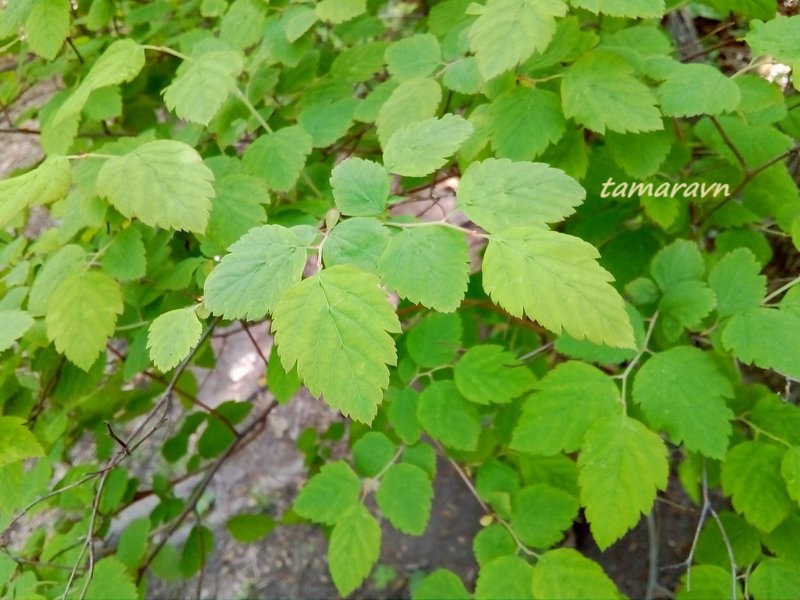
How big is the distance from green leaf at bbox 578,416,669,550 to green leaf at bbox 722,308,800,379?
0.73 ft

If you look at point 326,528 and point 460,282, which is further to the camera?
point 326,528

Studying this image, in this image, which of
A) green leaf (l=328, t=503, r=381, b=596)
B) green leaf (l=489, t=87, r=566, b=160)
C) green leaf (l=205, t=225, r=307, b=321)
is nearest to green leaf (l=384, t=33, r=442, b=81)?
green leaf (l=489, t=87, r=566, b=160)

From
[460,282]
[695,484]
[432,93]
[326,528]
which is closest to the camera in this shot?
[460,282]

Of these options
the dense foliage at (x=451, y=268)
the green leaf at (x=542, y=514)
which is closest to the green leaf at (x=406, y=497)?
the dense foliage at (x=451, y=268)

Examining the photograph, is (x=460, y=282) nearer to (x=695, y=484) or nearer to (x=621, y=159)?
(x=621, y=159)

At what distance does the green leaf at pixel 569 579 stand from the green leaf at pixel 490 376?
0.99 ft

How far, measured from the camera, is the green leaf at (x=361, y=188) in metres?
0.84

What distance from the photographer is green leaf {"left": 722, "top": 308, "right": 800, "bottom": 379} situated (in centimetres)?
95

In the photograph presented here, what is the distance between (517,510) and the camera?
1187 mm

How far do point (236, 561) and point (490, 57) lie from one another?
2.66 metres

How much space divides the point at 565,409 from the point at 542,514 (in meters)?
0.29

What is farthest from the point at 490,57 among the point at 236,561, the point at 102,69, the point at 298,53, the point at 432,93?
the point at 236,561

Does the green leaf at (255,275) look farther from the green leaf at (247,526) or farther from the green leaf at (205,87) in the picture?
the green leaf at (247,526)

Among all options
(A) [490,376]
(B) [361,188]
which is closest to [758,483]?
(A) [490,376]
